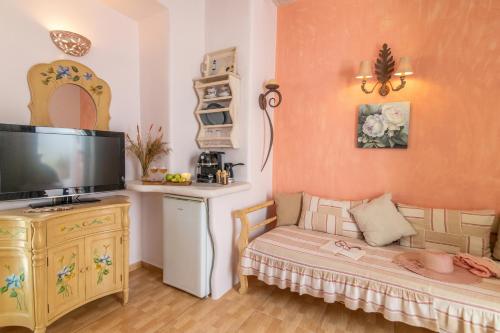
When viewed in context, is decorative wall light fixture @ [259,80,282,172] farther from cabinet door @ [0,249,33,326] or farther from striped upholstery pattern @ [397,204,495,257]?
cabinet door @ [0,249,33,326]

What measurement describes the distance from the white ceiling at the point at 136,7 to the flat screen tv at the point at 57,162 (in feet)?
4.29

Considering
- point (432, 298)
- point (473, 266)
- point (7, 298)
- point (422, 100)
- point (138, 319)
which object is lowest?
point (138, 319)

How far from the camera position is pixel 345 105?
8.52ft

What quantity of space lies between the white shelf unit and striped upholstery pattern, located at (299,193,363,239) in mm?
→ 1016

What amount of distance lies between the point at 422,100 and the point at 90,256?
3.10m

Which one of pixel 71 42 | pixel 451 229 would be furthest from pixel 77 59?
pixel 451 229

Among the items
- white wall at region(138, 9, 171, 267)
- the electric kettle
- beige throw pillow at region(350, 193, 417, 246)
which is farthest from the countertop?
beige throw pillow at region(350, 193, 417, 246)

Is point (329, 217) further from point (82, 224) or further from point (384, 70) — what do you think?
point (82, 224)

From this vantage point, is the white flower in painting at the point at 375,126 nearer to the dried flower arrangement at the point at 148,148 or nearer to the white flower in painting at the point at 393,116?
the white flower in painting at the point at 393,116

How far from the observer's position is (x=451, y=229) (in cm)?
203

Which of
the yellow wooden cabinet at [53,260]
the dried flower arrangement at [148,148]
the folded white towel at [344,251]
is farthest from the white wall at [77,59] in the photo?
the folded white towel at [344,251]

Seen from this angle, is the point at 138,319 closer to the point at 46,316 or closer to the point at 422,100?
the point at 46,316

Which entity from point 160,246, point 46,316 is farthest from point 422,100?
point 46,316

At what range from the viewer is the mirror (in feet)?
6.97
